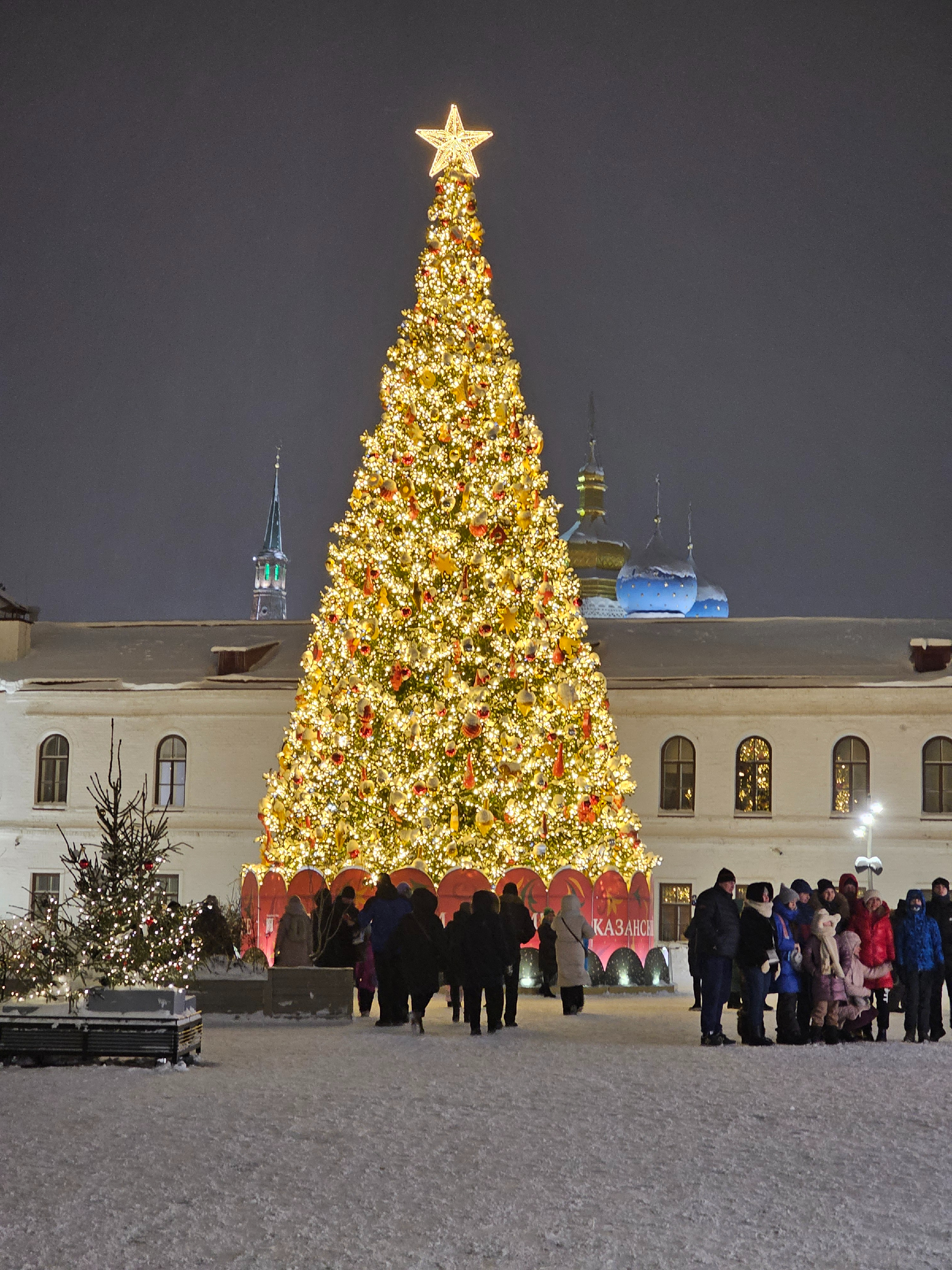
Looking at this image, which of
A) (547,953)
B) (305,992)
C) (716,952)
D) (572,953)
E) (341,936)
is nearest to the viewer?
(716,952)

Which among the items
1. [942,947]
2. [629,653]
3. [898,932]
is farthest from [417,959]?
[629,653]

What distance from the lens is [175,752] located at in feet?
124

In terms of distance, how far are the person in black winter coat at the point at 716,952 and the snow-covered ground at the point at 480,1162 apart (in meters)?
0.83

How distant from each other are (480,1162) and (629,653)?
95.2ft

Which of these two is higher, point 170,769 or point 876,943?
point 170,769

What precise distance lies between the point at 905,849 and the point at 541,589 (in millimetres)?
13728

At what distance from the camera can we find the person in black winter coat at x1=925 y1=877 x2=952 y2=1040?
16.7m

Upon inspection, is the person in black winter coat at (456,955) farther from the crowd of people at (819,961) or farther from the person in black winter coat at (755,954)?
the person in black winter coat at (755,954)

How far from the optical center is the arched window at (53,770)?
38438mm

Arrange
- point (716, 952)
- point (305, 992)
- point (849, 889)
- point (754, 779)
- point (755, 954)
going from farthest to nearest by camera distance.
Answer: point (754, 779), point (849, 889), point (305, 992), point (755, 954), point (716, 952)

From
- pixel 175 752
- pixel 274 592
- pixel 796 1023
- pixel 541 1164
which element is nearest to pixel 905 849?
pixel 175 752

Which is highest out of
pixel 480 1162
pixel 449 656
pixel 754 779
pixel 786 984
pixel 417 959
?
pixel 449 656

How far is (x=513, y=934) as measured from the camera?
17969 millimetres

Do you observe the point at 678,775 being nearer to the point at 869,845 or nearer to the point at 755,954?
the point at 869,845
